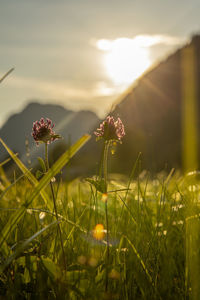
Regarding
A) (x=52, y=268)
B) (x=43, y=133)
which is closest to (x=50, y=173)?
(x=43, y=133)

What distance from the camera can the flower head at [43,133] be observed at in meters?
1.51

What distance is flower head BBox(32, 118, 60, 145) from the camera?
1.51 meters

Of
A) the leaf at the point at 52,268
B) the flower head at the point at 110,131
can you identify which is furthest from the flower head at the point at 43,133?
the leaf at the point at 52,268

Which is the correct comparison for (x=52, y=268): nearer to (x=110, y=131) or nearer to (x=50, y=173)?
(x=50, y=173)

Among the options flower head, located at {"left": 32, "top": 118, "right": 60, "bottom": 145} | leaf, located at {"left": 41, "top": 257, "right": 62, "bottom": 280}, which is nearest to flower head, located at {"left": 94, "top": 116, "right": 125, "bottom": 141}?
flower head, located at {"left": 32, "top": 118, "right": 60, "bottom": 145}

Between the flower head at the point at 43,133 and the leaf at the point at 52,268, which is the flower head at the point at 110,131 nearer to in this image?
the flower head at the point at 43,133

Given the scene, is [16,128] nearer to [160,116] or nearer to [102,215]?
[160,116]

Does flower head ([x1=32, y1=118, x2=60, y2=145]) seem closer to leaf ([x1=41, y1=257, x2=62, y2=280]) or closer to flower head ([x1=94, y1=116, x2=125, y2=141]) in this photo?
flower head ([x1=94, y1=116, x2=125, y2=141])

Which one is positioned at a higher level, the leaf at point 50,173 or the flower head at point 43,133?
the flower head at point 43,133

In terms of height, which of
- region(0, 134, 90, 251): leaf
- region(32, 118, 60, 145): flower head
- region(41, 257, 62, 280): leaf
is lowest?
region(41, 257, 62, 280): leaf

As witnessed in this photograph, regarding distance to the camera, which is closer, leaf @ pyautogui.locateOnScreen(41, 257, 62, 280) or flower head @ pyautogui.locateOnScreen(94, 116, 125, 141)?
leaf @ pyautogui.locateOnScreen(41, 257, 62, 280)

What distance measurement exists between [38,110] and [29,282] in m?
184

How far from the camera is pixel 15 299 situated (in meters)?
1.42

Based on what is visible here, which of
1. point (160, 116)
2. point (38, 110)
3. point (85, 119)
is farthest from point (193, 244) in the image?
point (38, 110)
